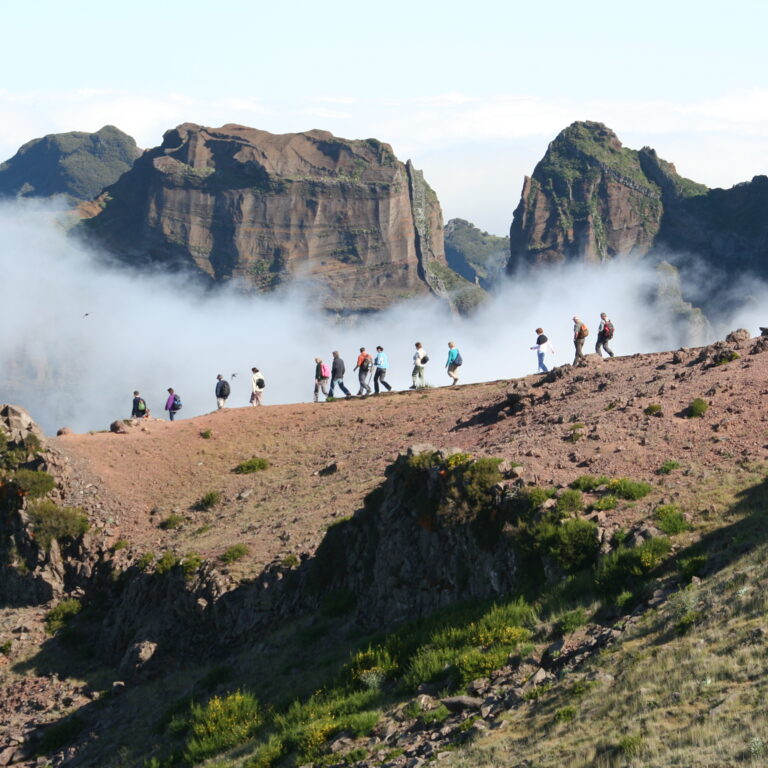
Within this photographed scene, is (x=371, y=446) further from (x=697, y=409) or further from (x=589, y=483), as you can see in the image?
(x=589, y=483)

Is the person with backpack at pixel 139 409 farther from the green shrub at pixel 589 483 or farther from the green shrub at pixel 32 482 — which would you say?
the green shrub at pixel 589 483

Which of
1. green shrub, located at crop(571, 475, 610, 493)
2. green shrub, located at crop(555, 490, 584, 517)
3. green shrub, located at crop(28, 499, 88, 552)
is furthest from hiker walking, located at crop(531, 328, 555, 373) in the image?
green shrub, located at crop(555, 490, 584, 517)

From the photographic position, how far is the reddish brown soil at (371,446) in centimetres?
2592

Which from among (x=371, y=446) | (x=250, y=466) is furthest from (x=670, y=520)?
(x=250, y=466)

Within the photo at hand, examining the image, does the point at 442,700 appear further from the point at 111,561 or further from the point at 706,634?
the point at 111,561

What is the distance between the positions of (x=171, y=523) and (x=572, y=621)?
2096cm

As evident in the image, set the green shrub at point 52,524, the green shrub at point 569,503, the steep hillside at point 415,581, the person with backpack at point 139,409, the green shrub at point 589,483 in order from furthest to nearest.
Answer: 1. the person with backpack at point 139,409
2. the green shrub at point 52,524
3. the green shrub at point 589,483
4. the green shrub at point 569,503
5. the steep hillside at point 415,581

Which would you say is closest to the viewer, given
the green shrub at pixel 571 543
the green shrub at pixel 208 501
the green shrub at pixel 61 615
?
the green shrub at pixel 571 543

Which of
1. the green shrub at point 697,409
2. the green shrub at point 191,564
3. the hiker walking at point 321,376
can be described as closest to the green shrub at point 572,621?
the green shrub at point 697,409

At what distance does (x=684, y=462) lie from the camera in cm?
2466

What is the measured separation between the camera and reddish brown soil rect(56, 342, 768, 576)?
2592cm

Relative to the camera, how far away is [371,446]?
4041 cm

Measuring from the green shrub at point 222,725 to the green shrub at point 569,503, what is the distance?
741 cm

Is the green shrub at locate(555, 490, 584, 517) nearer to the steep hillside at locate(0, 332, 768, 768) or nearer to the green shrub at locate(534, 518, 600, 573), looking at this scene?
the steep hillside at locate(0, 332, 768, 768)
